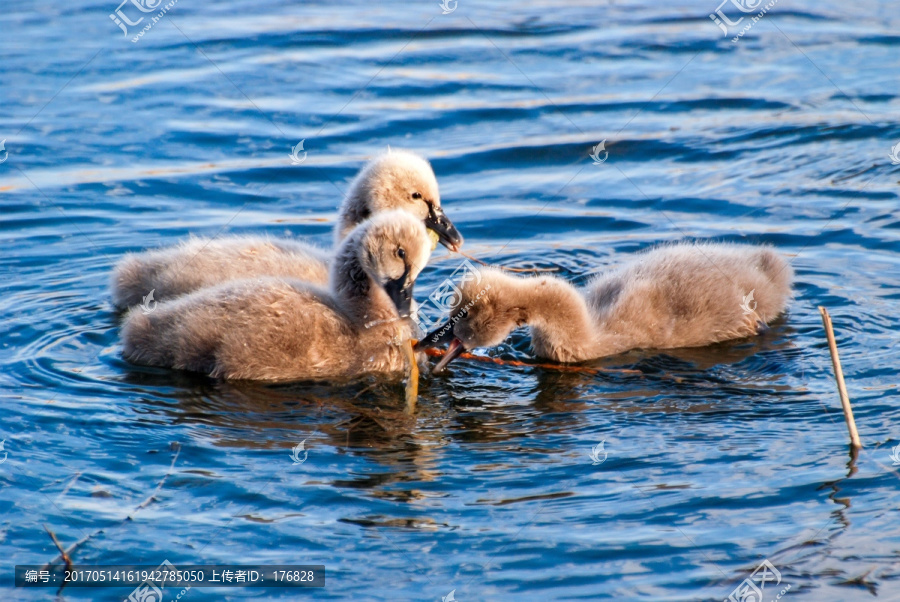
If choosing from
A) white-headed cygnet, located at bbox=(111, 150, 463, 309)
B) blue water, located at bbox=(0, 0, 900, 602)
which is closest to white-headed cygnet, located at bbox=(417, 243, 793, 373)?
blue water, located at bbox=(0, 0, 900, 602)

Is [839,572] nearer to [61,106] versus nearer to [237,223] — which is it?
[237,223]

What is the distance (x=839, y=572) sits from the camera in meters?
4.70

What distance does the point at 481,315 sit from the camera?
6555 millimetres

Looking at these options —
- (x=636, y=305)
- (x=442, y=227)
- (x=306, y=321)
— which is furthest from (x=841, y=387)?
(x=442, y=227)

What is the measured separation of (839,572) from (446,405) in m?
2.41

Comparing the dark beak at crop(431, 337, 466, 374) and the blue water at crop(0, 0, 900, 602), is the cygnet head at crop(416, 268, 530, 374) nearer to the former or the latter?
the dark beak at crop(431, 337, 466, 374)

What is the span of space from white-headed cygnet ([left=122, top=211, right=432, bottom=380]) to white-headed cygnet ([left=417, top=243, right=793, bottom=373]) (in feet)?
1.01

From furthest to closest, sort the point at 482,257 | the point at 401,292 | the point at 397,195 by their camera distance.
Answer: the point at 482,257 < the point at 397,195 < the point at 401,292

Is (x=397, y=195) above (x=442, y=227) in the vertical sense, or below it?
above

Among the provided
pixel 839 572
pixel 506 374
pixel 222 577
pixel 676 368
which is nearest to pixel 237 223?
A: pixel 506 374

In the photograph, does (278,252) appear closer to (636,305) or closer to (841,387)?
(636,305)

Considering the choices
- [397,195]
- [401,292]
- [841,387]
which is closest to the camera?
[841,387]

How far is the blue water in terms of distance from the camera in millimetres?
4922

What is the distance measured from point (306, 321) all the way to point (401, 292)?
55 cm
